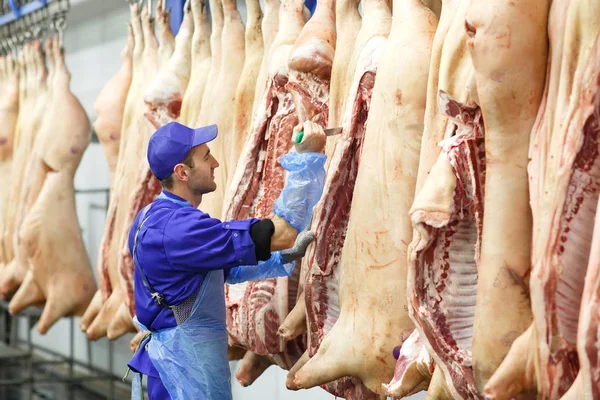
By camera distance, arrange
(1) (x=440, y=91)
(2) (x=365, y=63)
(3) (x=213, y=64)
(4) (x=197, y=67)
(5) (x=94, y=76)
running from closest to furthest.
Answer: (1) (x=440, y=91) → (2) (x=365, y=63) → (3) (x=213, y=64) → (4) (x=197, y=67) → (5) (x=94, y=76)

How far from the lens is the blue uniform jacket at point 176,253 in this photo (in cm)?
340

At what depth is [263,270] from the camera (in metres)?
3.59

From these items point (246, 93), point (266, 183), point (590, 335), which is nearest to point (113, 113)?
point (246, 93)

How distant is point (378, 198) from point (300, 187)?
1.21 feet

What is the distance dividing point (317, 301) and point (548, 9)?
4.56 ft

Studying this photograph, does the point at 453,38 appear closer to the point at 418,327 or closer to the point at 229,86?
the point at 418,327

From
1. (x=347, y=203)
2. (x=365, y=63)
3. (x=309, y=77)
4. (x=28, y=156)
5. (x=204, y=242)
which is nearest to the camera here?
(x=365, y=63)

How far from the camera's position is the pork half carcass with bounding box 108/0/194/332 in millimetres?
4629

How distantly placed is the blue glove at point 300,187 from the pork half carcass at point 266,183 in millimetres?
301

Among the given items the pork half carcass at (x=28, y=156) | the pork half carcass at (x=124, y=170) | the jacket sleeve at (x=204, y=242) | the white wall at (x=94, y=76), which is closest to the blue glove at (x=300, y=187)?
the jacket sleeve at (x=204, y=242)

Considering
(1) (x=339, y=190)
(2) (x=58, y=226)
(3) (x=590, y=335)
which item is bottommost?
(3) (x=590, y=335)

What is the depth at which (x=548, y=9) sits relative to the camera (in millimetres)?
2336

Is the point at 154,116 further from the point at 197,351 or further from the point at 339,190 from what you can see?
the point at 339,190

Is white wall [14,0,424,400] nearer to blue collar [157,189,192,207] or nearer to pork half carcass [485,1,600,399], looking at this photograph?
blue collar [157,189,192,207]
